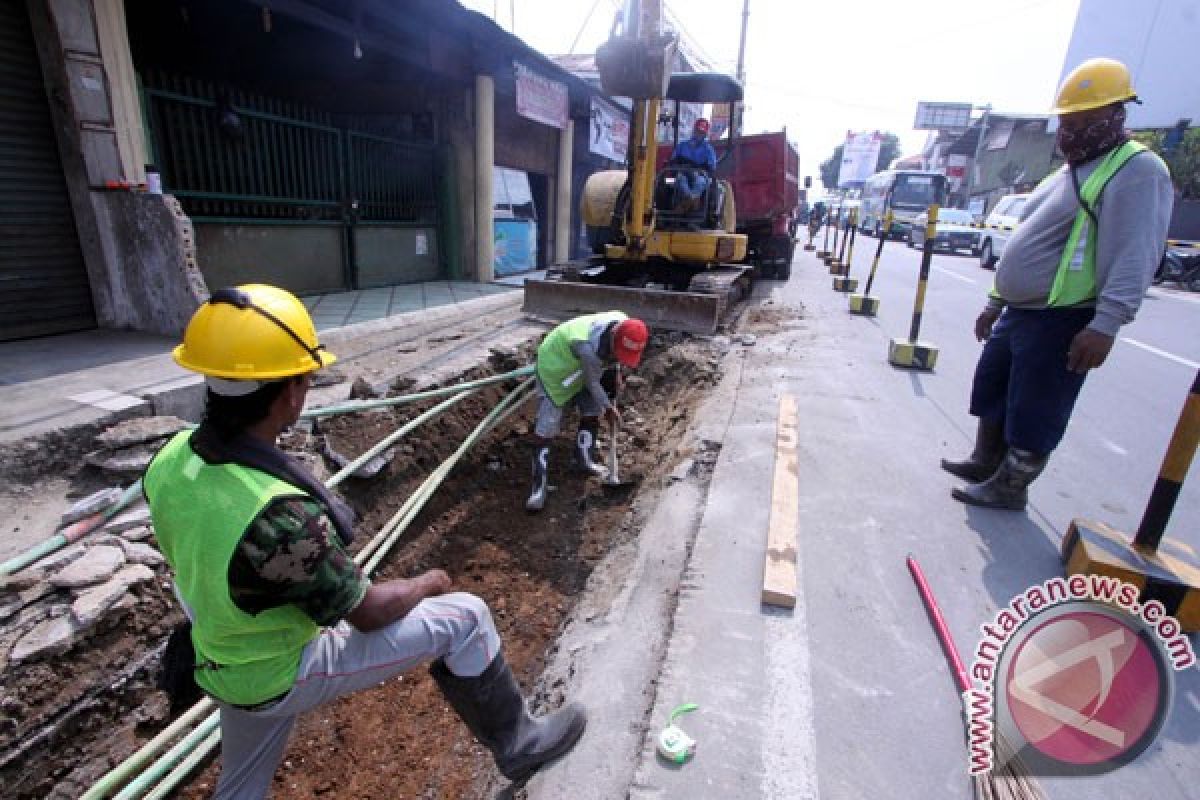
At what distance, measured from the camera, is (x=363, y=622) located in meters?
1.56

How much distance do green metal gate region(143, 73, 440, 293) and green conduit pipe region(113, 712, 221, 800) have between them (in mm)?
6036

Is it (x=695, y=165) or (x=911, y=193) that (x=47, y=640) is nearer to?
(x=695, y=165)

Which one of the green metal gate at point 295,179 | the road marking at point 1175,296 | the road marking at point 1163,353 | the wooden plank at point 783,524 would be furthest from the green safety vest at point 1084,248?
the road marking at point 1175,296

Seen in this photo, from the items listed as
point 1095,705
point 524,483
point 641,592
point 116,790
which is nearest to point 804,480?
point 641,592

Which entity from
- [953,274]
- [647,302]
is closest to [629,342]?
[647,302]

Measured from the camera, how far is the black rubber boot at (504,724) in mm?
1837

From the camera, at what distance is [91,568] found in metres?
2.45

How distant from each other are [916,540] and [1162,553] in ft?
2.94

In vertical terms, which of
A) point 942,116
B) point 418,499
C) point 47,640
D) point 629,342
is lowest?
point 418,499

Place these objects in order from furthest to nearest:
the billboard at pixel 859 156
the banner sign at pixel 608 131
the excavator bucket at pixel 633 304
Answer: the billboard at pixel 859 156, the banner sign at pixel 608 131, the excavator bucket at pixel 633 304

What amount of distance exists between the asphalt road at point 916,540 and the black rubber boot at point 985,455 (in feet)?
0.47

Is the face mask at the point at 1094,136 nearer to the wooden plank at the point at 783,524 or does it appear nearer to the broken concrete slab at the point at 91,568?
the wooden plank at the point at 783,524

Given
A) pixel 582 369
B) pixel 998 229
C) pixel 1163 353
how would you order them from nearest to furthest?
pixel 582 369, pixel 1163 353, pixel 998 229

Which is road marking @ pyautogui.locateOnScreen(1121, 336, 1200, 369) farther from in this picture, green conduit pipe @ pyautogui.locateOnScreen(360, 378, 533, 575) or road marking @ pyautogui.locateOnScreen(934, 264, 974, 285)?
green conduit pipe @ pyautogui.locateOnScreen(360, 378, 533, 575)
